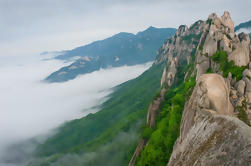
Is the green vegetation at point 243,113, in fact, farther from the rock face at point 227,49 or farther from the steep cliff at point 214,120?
the rock face at point 227,49

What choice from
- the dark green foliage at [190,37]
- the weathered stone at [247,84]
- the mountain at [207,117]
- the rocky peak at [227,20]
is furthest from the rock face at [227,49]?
the dark green foliage at [190,37]

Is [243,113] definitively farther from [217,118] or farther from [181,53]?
[181,53]

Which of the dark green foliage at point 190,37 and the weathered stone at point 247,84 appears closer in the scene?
the weathered stone at point 247,84

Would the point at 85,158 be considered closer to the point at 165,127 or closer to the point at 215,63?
the point at 165,127

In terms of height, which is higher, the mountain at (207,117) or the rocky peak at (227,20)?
the rocky peak at (227,20)

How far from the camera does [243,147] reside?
1260cm

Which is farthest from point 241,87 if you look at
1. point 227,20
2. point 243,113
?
point 227,20

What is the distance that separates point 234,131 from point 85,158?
14070cm

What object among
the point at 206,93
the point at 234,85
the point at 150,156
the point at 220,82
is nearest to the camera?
the point at 206,93

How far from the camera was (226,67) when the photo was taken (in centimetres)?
4584

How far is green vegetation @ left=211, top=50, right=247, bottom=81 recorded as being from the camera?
3961cm

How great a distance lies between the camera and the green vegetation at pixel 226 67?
39609 mm

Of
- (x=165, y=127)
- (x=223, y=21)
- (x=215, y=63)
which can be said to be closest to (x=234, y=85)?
(x=215, y=63)

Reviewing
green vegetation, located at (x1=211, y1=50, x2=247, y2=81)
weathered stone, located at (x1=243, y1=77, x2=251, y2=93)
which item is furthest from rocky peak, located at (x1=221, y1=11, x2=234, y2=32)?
weathered stone, located at (x1=243, y1=77, x2=251, y2=93)
